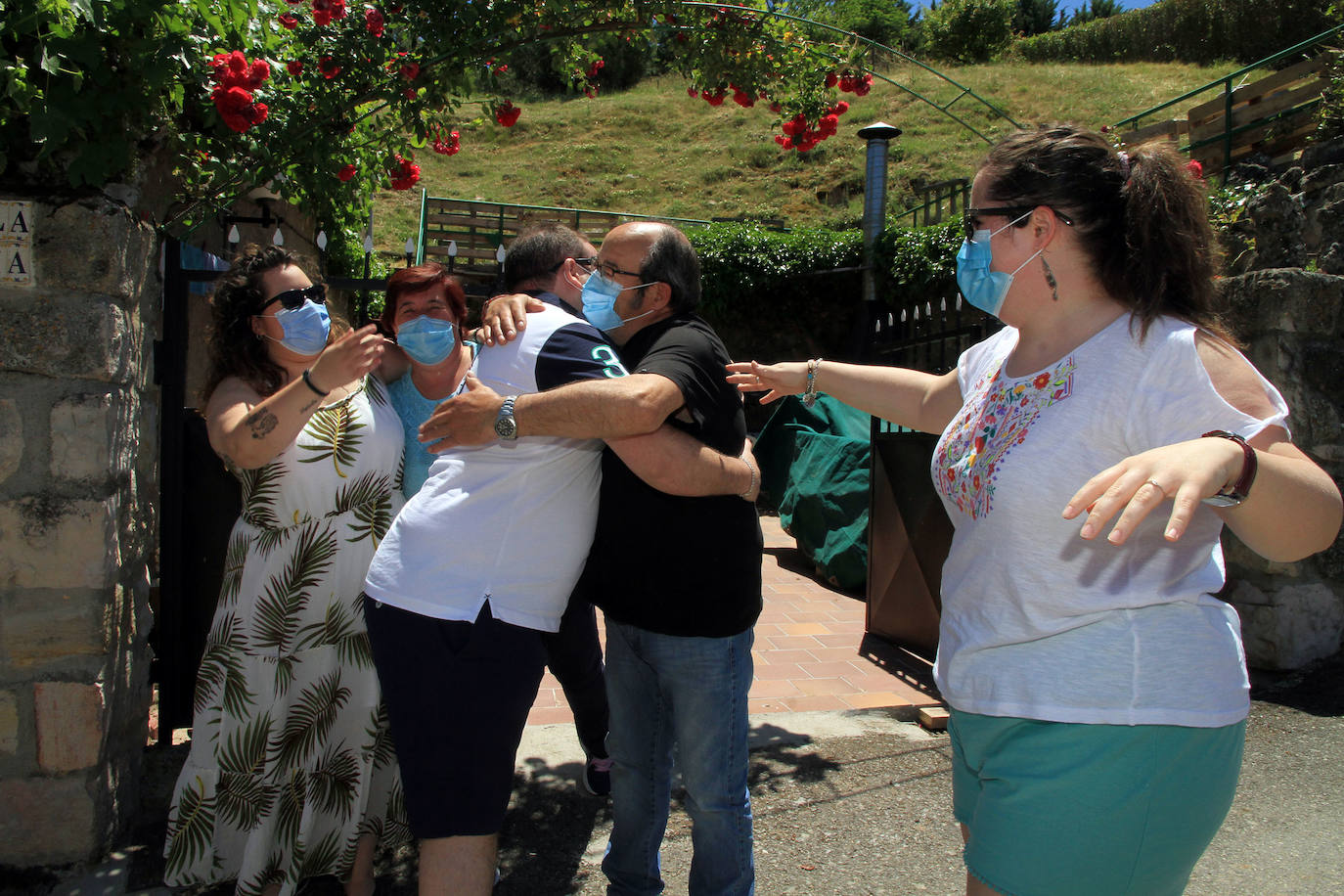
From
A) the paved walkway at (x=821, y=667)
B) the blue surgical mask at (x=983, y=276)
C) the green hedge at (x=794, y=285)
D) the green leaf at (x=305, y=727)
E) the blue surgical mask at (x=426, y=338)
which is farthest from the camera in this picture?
the green hedge at (x=794, y=285)

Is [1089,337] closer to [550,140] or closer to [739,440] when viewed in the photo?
[739,440]

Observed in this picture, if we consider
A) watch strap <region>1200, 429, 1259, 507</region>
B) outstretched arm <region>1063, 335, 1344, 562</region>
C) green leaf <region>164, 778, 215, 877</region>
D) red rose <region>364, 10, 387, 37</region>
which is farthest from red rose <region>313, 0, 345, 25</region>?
watch strap <region>1200, 429, 1259, 507</region>

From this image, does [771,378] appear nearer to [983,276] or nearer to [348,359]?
[983,276]

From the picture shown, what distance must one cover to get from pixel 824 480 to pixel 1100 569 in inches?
208

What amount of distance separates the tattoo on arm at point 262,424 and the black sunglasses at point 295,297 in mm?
358

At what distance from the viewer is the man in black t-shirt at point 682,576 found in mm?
2004

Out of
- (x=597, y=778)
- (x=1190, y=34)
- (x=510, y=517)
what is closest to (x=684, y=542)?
(x=510, y=517)

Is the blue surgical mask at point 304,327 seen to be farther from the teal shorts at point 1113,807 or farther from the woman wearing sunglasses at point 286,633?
the teal shorts at point 1113,807

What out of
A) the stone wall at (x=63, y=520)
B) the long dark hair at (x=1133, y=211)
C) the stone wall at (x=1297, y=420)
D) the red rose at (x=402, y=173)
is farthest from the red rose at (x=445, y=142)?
the stone wall at (x=1297, y=420)

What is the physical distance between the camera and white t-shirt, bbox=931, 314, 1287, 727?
4.37 feet

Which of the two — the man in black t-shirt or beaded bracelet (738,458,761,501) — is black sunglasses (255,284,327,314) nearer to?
the man in black t-shirt


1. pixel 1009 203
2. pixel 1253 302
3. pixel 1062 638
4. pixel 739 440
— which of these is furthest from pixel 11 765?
pixel 1253 302

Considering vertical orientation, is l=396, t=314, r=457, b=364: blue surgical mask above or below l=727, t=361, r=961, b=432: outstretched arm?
above

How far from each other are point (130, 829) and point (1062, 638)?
2.89 m
